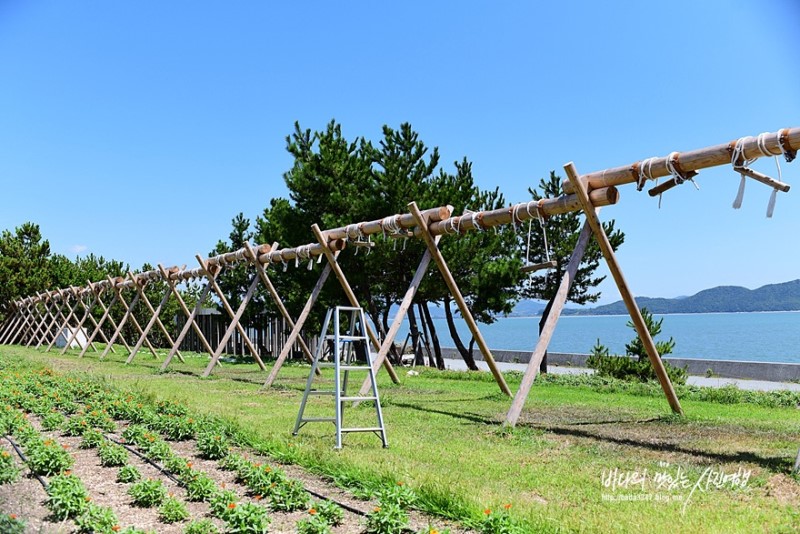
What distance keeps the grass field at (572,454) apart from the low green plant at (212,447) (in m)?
0.32

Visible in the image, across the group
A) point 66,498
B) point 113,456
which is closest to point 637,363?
point 113,456

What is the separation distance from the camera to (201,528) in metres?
4.18

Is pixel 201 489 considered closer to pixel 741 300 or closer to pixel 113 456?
pixel 113 456

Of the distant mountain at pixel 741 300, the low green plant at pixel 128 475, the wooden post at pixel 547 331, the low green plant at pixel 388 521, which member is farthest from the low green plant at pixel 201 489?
the distant mountain at pixel 741 300

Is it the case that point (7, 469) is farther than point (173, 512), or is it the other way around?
point (7, 469)

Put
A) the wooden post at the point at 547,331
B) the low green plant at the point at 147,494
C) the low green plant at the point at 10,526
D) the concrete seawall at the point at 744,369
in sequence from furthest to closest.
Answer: the concrete seawall at the point at 744,369 → the wooden post at the point at 547,331 → the low green plant at the point at 147,494 → the low green plant at the point at 10,526

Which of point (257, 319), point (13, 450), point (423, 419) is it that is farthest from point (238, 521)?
point (257, 319)

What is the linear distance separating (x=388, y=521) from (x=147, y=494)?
189 centimetres

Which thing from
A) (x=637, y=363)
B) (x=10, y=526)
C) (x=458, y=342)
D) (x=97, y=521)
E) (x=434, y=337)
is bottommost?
(x=97, y=521)

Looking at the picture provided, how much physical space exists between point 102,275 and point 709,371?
2957 cm

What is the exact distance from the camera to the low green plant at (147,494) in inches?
193

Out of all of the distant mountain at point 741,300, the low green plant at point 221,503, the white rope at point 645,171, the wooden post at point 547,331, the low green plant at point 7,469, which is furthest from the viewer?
the distant mountain at point 741,300

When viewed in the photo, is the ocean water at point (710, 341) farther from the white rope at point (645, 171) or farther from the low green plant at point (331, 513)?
the low green plant at point (331, 513)

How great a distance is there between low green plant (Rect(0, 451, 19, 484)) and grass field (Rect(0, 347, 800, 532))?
6.45 ft
